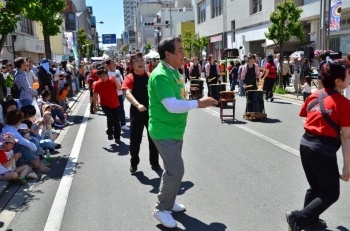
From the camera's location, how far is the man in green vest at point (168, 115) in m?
3.70

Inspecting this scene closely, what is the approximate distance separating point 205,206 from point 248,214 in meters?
0.54

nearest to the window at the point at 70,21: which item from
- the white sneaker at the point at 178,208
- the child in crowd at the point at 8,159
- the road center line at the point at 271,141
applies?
the road center line at the point at 271,141

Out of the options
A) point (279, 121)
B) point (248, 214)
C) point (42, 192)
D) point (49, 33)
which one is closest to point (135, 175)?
point (42, 192)

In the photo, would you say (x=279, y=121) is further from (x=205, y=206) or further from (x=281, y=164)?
(x=205, y=206)

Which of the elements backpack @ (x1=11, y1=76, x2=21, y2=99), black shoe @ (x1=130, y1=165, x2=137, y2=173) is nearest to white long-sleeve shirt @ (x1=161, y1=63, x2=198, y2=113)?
black shoe @ (x1=130, y1=165, x2=137, y2=173)

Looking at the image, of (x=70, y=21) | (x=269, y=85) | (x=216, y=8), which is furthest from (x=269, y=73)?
(x=70, y=21)

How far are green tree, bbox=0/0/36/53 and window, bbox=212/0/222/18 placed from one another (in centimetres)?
4211

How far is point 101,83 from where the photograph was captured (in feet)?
27.4

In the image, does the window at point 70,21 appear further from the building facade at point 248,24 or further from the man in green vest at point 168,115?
the man in green vest at point 168,115

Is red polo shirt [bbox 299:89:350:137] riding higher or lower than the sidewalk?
higher

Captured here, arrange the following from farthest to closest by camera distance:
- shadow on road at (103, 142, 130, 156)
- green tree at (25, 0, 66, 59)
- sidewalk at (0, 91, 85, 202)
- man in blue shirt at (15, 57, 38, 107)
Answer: man in blue shirt at (15, 57, 38, 107) → shadow on road at (103, 142, 130, 156) → green tree at (25, 0, 66, 59) → sidewalk at (0, 91, 85, 202)

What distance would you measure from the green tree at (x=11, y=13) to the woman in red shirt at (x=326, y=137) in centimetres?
513

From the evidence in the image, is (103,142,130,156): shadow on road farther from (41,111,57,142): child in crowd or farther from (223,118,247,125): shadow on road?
(223,118,247,125): shadow on road

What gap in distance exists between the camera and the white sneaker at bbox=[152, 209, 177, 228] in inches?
156
